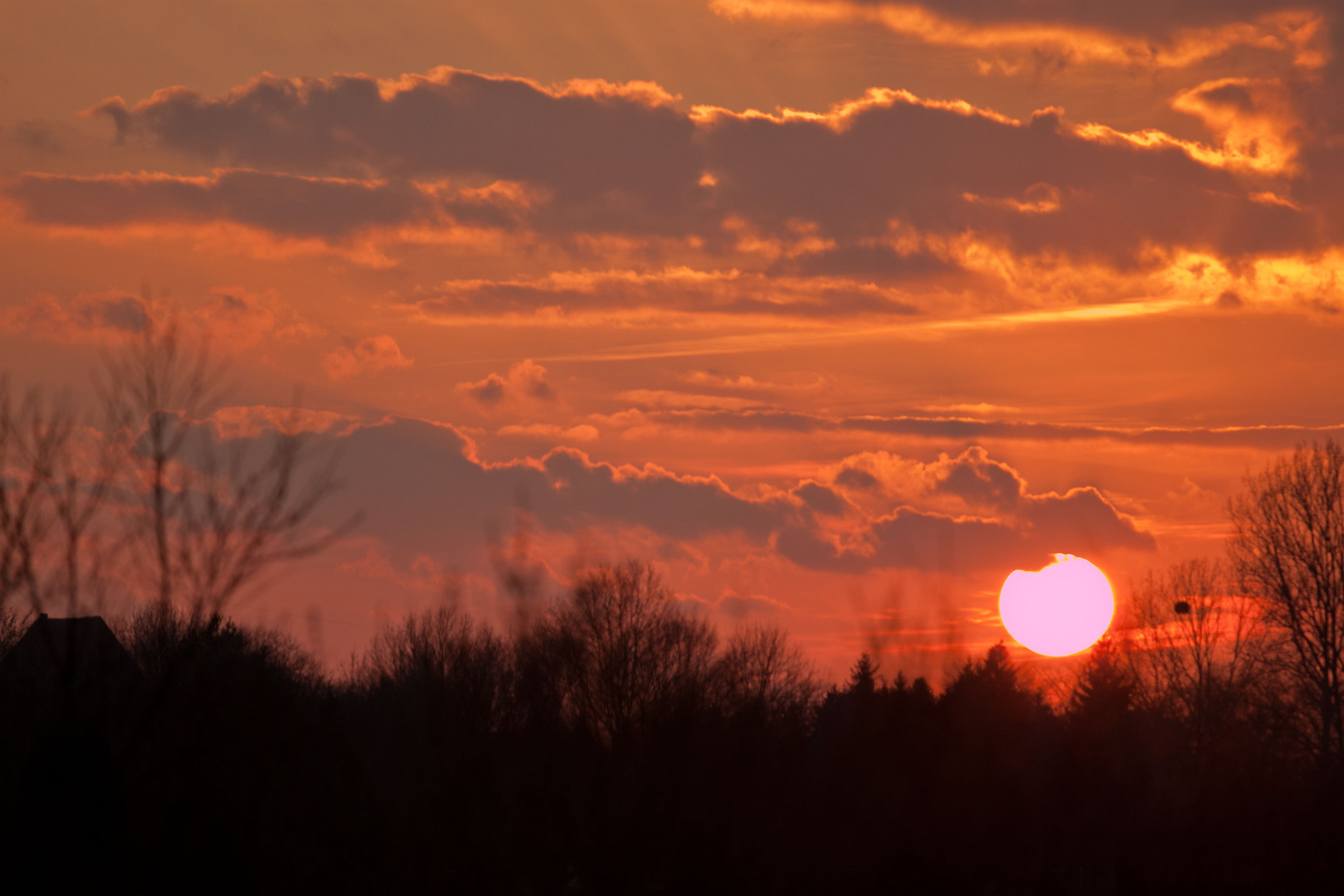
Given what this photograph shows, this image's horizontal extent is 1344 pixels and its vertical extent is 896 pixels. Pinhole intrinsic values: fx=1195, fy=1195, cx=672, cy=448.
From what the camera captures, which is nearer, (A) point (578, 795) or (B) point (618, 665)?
(A) point (578, 795)

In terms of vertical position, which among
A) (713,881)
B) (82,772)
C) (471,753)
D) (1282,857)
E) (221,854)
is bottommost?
(1282,857)

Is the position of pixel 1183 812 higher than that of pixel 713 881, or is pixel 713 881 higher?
pixel 713 881

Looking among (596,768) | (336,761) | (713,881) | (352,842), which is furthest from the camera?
(336,761)

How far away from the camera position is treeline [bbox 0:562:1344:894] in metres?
7.95

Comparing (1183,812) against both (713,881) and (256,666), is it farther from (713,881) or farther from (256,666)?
(256,666)

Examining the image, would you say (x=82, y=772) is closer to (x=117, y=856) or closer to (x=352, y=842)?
(x=117, y=856)

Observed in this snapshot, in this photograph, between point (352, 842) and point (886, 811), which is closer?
point (352, 842)

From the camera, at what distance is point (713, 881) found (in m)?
20.7

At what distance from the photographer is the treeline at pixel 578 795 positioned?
7.95 meters

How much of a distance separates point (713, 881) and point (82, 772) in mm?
15198

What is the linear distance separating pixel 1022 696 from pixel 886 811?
2870cm

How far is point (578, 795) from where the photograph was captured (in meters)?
19.1

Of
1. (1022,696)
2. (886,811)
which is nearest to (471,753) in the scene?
(886,811)

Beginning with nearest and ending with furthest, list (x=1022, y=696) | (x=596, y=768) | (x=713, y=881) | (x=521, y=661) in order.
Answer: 1. (x=521, y=661)
2. (x=596, y=768)
3. (x=713, y=881)
4. (x=1022, y=696)
